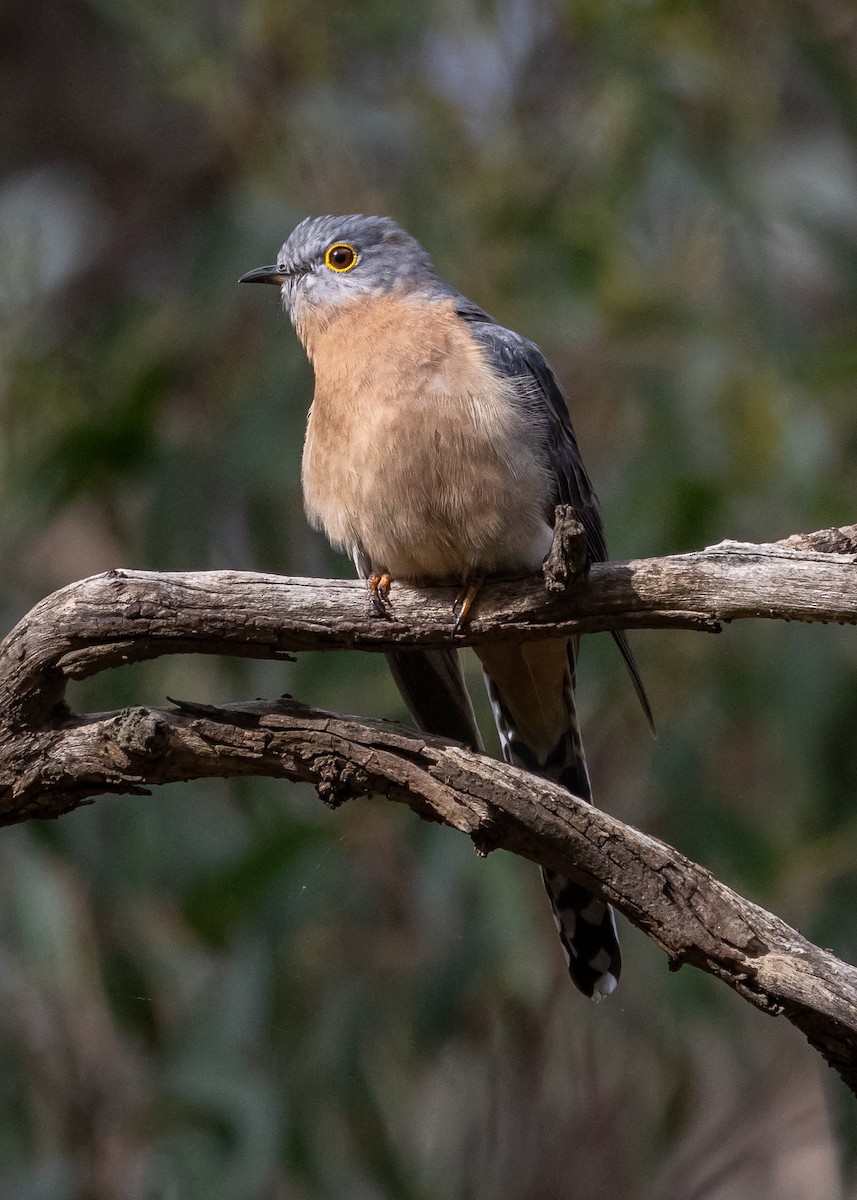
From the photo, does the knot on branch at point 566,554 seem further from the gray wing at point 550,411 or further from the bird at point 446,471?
the gray wing at point 550,411

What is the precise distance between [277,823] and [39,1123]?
1660 mm

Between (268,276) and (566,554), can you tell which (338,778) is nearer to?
(566,554)

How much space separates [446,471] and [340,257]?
46.9 inches

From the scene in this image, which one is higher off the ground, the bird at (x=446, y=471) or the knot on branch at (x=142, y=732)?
the bird at (x=446, y=471)

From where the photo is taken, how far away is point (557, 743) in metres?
4.81

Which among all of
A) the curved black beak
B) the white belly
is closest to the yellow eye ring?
the curved black beak

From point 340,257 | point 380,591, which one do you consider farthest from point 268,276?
point 380,591

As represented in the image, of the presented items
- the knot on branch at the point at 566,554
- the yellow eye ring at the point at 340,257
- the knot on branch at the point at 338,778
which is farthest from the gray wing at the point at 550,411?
the knot on branch at the point at 338,778

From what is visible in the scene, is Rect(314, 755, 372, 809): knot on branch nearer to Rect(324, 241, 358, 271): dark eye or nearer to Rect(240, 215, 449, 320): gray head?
Rect(240, 215, 449, 320): gray head

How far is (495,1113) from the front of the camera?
612cm

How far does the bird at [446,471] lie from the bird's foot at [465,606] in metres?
0.01

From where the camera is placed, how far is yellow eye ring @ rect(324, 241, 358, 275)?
16.0ft

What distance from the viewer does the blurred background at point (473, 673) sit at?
5.61m

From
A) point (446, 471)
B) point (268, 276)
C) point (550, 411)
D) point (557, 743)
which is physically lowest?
point (557, 743)
